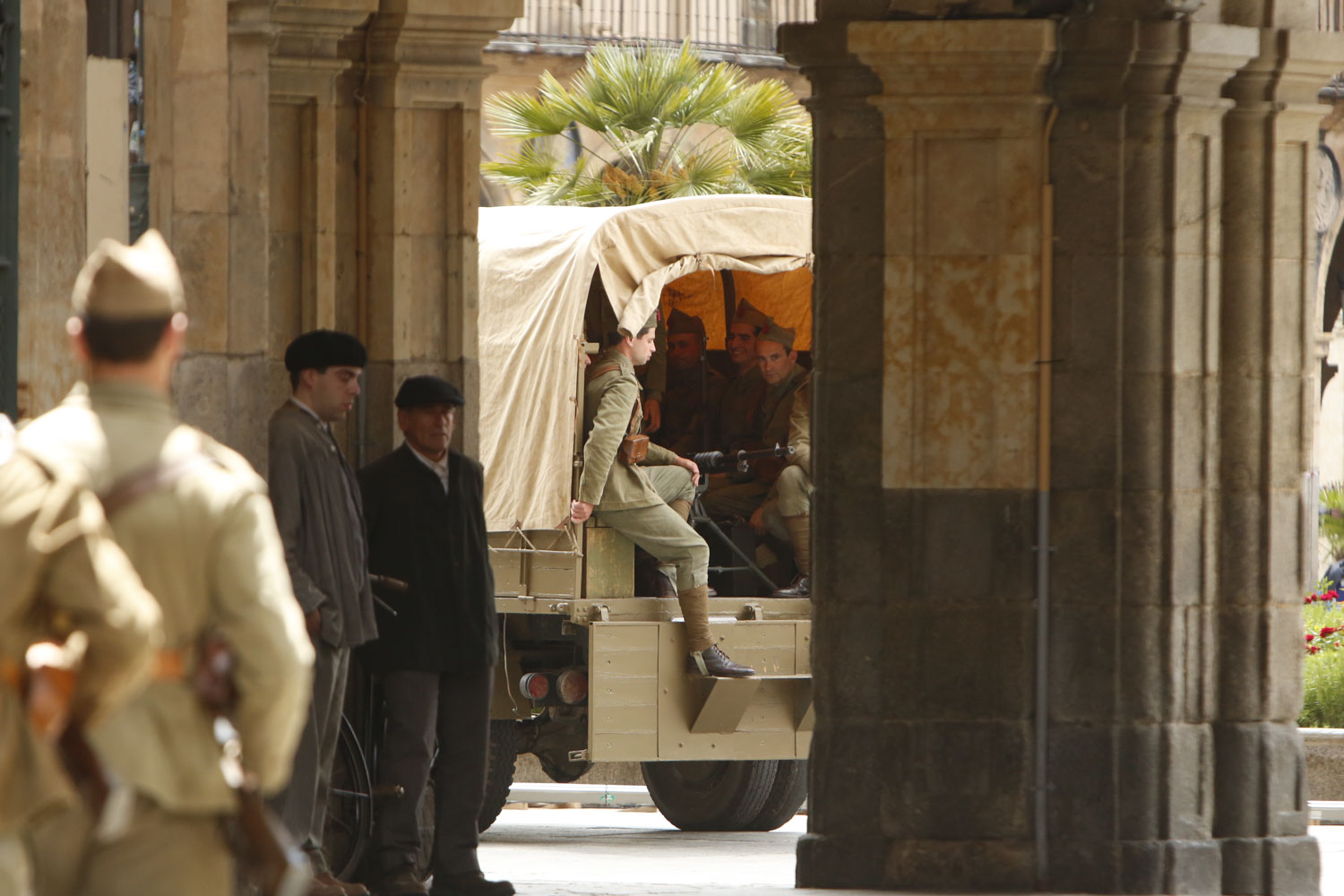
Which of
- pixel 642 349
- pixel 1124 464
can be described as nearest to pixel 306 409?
pixel 1124 464

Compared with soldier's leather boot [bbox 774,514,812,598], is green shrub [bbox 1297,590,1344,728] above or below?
below

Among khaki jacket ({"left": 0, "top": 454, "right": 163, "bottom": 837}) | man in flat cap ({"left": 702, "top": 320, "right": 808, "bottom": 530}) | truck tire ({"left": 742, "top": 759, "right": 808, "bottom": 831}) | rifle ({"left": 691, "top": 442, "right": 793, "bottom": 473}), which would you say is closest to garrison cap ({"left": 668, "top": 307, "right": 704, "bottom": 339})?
man in flat cap ({"left": 702, "top": 320, "right": 808, "bottom": 530})

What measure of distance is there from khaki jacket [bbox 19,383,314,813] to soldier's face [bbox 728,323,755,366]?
373 inches

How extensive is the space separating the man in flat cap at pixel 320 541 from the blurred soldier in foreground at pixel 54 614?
426 centimetres

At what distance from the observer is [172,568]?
443 cm

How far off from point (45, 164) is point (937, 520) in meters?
3.55

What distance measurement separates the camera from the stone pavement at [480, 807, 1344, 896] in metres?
10.5

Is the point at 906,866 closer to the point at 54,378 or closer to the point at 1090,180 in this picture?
the point at 1090,180

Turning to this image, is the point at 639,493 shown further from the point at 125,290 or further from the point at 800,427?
the point at 125,290

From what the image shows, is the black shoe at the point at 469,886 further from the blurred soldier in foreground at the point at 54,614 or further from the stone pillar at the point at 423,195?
the blurred soldier in foreground at the point at 54,614

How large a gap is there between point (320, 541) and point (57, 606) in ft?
14.6

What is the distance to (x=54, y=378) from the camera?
8.19 metres

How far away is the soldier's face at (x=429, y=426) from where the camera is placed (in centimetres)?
959

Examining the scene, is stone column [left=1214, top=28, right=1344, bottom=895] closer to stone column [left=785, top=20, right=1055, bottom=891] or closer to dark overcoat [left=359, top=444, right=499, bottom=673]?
stone column [left=785, top=20, right=1055, bottom=891]
